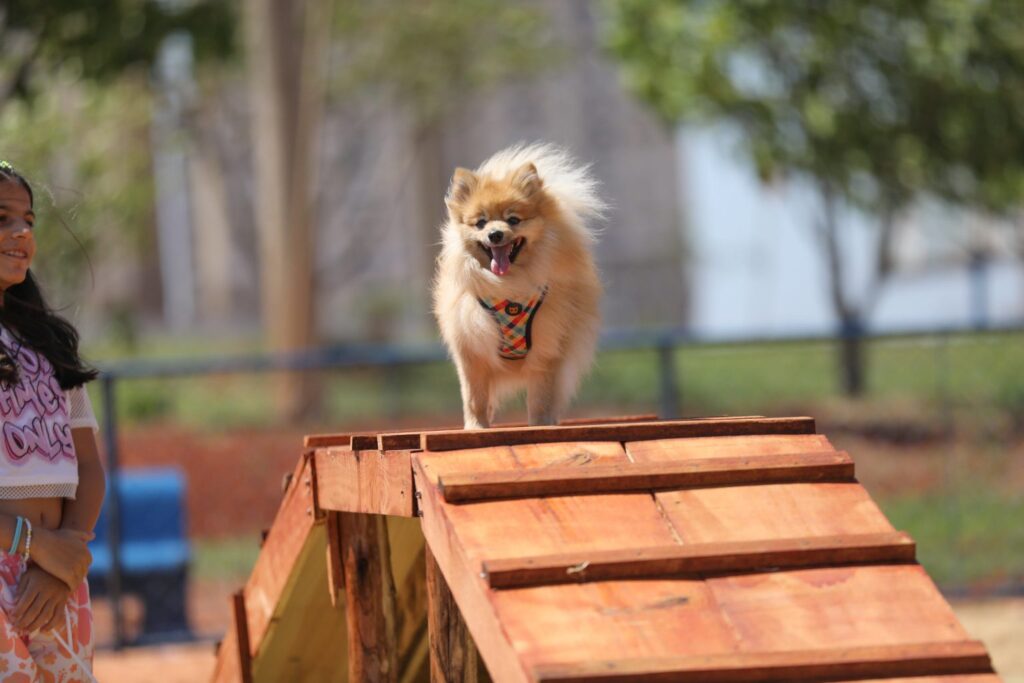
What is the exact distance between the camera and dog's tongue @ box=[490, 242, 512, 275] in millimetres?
4445

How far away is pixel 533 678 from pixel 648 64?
48.1ft

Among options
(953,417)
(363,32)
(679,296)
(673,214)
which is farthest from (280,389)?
(673,214)

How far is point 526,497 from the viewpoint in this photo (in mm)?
3695

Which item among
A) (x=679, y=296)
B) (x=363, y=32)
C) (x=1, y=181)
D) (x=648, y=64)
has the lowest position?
(x=679, y=296)

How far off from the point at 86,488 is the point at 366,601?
1267 millimetres

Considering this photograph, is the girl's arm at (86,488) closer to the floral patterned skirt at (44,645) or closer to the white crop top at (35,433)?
the white crop top at (35,433)

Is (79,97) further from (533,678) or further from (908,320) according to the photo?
(533,678)

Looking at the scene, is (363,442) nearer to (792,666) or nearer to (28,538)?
(28,538)

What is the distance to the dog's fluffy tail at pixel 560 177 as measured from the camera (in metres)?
4.74

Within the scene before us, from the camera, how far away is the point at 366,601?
15.6ft

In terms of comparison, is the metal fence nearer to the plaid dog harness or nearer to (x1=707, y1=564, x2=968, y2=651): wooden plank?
the plaid dog harness

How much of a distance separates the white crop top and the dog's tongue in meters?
1.40

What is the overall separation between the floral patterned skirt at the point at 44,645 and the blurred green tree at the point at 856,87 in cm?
1237

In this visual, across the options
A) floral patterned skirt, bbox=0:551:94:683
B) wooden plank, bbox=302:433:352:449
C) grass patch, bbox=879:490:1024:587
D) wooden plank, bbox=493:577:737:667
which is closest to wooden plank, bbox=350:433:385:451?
wooden plank, bbox=302:433:352:449
